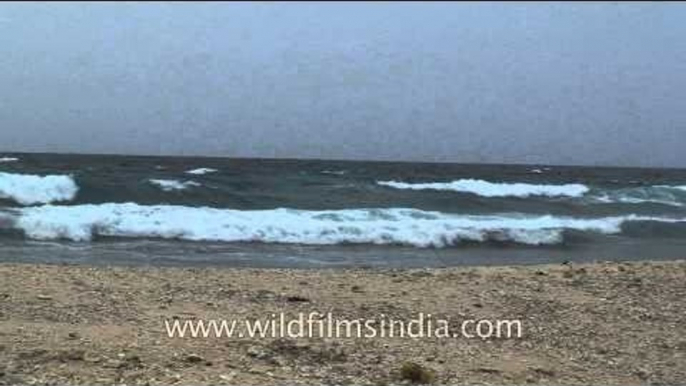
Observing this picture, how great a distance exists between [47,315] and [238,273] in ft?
9.09

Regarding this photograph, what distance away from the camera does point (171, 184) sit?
70.2 ft

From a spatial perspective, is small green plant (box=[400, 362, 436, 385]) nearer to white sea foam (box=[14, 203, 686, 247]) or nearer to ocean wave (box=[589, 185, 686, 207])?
white sea foam (box=[14, 203, 686, 247])

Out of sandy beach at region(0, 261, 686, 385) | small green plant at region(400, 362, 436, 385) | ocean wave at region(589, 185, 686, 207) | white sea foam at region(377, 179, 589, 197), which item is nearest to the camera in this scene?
small green plant at region(400, 362, 436, 385)

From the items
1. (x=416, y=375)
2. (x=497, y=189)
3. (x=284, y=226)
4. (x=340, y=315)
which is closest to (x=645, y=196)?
(x=497, y=189)

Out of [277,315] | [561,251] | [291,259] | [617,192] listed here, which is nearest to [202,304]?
[277,315]

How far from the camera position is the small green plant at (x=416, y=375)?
4.55 m

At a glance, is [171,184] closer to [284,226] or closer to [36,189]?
[36,189]

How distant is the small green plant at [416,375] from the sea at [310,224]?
567cm

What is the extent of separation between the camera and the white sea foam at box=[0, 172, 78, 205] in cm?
1875

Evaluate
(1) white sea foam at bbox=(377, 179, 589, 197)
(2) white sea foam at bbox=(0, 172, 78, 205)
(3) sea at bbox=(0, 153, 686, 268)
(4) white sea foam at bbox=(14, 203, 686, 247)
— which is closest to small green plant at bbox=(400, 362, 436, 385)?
(3) sea at bbox=(0, 153, 686, 268)

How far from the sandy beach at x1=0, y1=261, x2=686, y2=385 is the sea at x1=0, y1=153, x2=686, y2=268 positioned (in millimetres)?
2481

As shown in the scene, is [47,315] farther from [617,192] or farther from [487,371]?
[617,192]

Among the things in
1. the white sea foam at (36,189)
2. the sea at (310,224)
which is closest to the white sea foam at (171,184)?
the sea at (310,224)

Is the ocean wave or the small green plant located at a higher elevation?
the ocean wave
